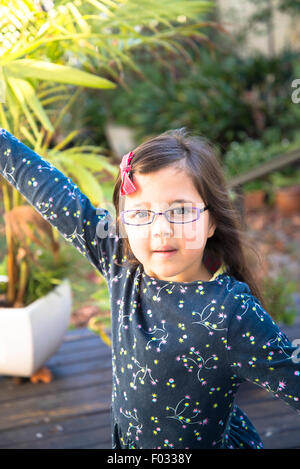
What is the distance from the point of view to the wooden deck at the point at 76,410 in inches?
74.2

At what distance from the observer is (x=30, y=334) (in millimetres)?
2135

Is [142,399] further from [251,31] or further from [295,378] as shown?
[251,31]

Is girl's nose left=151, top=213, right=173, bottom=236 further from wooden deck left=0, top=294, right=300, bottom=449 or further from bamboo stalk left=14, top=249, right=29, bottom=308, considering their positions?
bamboo stalk left=14, top=249, right=29, bottom=308

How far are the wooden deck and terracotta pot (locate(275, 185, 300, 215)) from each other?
3239mm

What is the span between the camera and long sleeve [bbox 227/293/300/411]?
1020 millimetres

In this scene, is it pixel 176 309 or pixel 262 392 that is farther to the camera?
pixel 262 392

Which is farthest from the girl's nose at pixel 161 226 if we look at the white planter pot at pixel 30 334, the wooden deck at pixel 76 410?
the white planter pot at pixel 30 334

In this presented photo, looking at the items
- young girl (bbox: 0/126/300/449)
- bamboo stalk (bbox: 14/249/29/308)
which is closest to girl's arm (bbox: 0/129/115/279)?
young girl (bbox: 0/126/300/449)

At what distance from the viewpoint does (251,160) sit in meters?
6.00

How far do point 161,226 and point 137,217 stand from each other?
7 centimetres

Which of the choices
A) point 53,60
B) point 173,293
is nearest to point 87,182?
point 53,60

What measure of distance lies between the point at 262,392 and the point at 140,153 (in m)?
1.32
